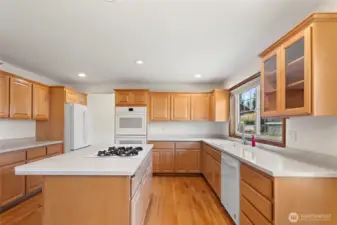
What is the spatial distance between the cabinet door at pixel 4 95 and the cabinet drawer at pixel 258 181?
3465 mm

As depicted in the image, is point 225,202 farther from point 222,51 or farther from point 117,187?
→ point 222,51

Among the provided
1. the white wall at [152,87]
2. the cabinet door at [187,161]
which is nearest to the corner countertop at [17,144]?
the white wall at [152,87]

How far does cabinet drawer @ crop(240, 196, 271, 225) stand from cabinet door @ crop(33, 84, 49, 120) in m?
3.75

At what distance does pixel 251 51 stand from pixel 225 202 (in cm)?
214

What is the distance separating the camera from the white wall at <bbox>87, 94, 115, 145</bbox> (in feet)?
17.3

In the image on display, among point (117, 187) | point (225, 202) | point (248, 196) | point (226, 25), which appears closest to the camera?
point (117, 187)

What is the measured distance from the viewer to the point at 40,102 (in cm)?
429

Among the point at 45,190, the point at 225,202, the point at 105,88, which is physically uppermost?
the point at 105,88

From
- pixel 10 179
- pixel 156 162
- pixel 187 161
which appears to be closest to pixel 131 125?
pixel 156 162

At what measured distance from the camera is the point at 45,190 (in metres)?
1.85

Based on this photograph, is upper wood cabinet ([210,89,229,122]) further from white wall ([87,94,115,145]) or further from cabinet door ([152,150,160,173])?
white wall ([87,94,115,145])

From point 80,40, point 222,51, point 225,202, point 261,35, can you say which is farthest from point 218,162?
point 80,40

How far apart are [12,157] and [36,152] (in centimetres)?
53

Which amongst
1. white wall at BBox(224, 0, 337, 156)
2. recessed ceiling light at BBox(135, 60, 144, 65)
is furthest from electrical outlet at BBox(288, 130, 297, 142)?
recessed ceiling light at BBox(135, 60, 144, 65)
